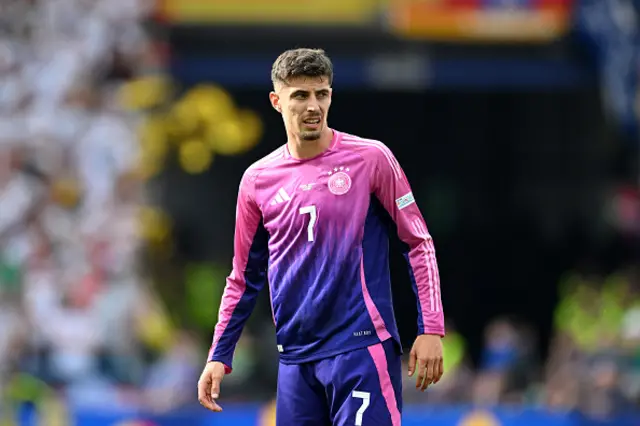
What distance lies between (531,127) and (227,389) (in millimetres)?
9557

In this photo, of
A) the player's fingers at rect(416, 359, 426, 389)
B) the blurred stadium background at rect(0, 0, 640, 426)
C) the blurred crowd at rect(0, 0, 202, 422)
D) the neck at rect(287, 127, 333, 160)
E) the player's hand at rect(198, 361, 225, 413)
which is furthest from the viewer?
the blurred crowd at rect(0, 0, 202, 422)

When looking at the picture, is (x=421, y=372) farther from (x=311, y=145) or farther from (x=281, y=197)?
(x=311, y=145)

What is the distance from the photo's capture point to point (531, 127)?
76.0 ft

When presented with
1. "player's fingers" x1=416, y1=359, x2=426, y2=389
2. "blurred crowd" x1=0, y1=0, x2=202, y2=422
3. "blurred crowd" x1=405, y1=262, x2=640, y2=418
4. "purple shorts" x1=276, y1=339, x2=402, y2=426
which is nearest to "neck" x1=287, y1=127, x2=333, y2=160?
"purple shorts" x1=276, y1=339, x2=402, y2=426

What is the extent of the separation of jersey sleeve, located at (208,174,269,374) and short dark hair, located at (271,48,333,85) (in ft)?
1.69

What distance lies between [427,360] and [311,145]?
3.22ft

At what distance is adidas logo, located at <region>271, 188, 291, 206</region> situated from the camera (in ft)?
19.0

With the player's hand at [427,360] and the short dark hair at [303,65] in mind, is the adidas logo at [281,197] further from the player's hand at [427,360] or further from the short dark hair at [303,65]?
the player's hand at [427,360]

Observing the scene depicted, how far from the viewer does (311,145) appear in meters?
5.77

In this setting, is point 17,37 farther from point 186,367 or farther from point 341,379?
point 341,379

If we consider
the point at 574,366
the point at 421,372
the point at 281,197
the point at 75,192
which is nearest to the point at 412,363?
the point at 421,372


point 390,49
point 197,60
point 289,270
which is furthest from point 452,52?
point 289,270

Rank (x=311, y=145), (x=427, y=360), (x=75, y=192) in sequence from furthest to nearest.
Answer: (x=75, y=192)
(x=311, y=145)
(x=427, y=360)

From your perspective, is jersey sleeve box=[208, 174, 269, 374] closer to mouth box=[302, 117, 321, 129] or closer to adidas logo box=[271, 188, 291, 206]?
adidas logo box=[271, 188, 291, 206]
